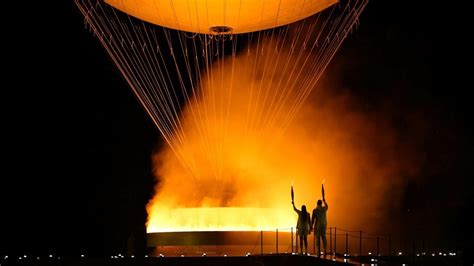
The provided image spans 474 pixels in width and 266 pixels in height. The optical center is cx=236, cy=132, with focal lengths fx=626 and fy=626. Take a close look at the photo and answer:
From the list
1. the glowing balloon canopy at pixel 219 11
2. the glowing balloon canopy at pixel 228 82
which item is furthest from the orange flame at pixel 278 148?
the glowing balloon canopy at pixel 219 11

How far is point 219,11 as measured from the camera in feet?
58.1

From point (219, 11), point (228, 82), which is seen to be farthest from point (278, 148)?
point (219, 11)

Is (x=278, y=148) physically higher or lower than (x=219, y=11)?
lower

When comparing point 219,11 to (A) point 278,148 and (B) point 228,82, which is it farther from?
(A) point 278,148

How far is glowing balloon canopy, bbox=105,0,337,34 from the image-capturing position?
1730cm

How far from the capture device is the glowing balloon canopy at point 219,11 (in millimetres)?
17297

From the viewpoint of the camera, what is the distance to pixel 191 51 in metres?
30.6

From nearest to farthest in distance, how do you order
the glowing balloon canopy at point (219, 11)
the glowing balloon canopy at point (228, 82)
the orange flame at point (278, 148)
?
the glowing balloon canopy at point (219, 11) < the glowing balloon canopy at point (228, 82) < the orange flame at point (278, 148)

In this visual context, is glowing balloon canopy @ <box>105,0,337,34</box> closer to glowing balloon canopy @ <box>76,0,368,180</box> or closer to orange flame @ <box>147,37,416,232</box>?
glowing balloon canopy @ <box>76,0,368,180</box>

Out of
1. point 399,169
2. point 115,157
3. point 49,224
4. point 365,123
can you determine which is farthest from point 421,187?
point 49,224

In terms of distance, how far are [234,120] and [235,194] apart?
6374 millimetres

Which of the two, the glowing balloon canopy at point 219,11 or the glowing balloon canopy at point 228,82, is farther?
the glowing balloon canopy at point 228,82

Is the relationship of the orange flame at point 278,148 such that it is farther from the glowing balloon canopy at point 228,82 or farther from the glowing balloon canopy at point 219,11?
the glowing balloon canopy at point 219,11

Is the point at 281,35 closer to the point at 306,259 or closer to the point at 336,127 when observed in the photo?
the point at 336,127
